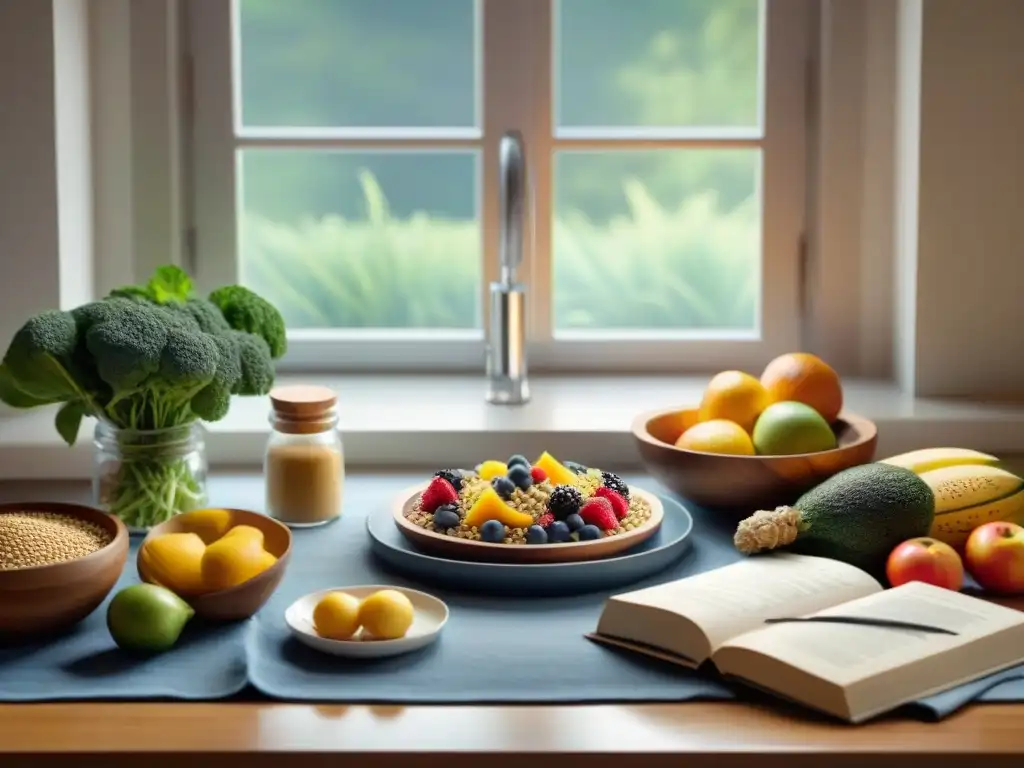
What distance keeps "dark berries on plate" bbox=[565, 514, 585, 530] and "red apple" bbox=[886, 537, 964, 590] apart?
30 cm

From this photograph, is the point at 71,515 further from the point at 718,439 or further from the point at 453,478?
the point at 718,439

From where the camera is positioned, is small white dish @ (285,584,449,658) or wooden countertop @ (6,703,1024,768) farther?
small white dish @ (285,584,449,658)

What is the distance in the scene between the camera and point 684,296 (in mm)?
2211

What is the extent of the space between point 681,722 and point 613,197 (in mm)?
1283

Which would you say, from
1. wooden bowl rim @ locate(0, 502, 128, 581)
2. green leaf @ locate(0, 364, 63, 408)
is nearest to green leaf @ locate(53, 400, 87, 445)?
green leaf @ locate(0, 364, 63, 408)

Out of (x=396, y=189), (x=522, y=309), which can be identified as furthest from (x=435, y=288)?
(x=522, y=309)

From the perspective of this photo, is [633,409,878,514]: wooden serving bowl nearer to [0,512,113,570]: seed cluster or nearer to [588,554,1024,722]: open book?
[588,554,1024,722]: open book

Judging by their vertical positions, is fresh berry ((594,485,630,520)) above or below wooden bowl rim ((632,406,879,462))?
below

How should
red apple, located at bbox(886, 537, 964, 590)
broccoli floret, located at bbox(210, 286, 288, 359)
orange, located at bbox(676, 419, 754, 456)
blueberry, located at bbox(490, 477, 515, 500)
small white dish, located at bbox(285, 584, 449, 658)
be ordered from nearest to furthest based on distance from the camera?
small white dish, located at bbox(285, 584, 449, 658)
red apple, located at bbox(886, 537, 964, 590)
blueberry, located at bbox(490, 477, 515, 500)
orange, located at bbox(676, 419, 754, 456)
broccoli floret, located at bbox(210, 286, 288, 359)

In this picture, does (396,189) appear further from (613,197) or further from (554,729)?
(554,729)

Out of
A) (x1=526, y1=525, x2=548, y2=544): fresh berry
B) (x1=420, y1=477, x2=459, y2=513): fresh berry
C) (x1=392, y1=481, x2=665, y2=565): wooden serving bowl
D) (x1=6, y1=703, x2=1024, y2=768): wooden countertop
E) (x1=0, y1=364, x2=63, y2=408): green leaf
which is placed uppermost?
(x1=0, y1=364, x2=63, y2=408): green leaf

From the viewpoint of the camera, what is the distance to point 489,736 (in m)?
0.98

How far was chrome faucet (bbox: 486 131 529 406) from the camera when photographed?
1851 mm

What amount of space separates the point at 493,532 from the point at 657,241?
1035mm
